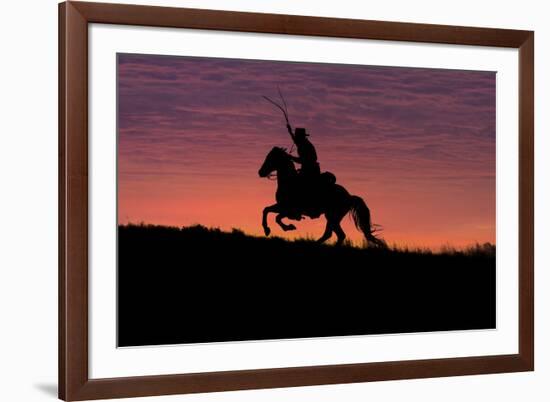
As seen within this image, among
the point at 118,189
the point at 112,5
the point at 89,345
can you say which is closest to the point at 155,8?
the point at 112,5

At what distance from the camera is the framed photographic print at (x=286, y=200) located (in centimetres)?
511

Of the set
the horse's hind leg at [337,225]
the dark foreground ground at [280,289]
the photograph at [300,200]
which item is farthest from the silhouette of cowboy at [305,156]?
the dark foreground ground at [280,289]

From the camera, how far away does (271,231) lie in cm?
539

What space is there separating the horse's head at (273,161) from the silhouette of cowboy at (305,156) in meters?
0.05

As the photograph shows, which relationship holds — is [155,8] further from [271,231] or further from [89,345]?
[89,345]

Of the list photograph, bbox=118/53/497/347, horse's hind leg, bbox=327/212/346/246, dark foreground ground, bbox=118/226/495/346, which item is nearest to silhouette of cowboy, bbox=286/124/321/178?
photograph, bbox=118/53/497/347

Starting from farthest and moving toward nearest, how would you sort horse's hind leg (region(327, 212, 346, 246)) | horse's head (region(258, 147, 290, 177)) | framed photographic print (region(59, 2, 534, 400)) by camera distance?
horse's hind leg (region(327, 212, 346, 246)), horse's head (region(258, 147, 290, 177)), framed photographic print (region(59, 2, 534, 400))

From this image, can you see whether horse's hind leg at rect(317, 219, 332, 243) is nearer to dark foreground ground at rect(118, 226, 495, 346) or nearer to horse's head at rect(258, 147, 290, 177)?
dark foreground ground at rect(118, 226, 495, 346)

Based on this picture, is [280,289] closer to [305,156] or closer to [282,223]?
[282,223]

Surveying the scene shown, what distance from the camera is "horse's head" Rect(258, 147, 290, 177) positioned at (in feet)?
17.7

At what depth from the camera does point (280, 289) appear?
213 inches

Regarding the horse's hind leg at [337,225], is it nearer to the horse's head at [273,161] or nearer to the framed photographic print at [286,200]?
the framed photographic print at [286,200]

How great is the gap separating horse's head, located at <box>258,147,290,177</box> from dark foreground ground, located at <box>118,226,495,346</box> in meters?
0.33

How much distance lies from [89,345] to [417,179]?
181 cm
